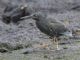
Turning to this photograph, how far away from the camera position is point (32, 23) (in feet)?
41.9

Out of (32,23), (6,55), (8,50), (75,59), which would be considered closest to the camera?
(75,59)

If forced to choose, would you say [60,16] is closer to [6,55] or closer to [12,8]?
[12,8]

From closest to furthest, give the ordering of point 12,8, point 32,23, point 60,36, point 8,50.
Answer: point 8,50 → point 60,36 → point 32,23 → point 12,8

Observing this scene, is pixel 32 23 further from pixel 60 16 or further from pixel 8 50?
pixel 8 50

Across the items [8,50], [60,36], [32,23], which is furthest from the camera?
[32,23]

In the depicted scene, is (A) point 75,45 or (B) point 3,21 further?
(B) point 3,21

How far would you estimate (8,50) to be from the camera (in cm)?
847

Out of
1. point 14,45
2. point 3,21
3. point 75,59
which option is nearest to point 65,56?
point 75,59

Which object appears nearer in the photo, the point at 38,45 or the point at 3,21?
the point at 38,45

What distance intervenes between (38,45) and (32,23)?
392 centimetres

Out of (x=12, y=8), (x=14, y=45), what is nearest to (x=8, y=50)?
(x=14, y=45)

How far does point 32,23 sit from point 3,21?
1.22 meters

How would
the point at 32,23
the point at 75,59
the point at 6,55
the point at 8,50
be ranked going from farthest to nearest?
the point at 32,23 → the point at 8,50 → the point at 6,55 → the point at 75,59

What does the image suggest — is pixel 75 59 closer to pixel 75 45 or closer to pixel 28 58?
pixel 28 58
